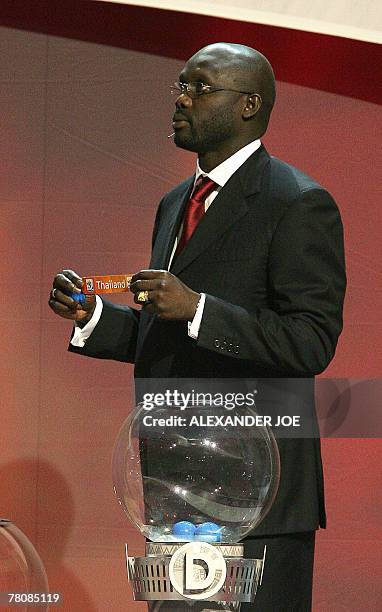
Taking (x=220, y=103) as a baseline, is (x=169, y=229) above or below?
below

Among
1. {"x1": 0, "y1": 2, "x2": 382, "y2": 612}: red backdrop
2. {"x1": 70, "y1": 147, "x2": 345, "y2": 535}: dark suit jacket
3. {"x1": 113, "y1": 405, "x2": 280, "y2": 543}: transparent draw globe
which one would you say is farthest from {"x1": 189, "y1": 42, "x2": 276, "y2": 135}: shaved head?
{"x1": 0, "y1": 2, "x2": 382, "y2": 612}: red backdrop

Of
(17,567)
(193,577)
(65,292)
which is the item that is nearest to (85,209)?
(65,292)

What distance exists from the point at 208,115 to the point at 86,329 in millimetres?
433

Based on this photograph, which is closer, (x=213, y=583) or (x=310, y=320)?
(x=213, y=583)

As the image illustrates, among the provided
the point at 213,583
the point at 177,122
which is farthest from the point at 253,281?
the point at 213,583

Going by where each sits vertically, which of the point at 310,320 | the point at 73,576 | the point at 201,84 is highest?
the point at 201,84

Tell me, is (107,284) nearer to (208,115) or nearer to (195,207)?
(195,207)

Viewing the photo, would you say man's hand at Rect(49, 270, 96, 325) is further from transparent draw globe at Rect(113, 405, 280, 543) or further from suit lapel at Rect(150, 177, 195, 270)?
transparent draw globe at Rect(113, 405, 280, 543)

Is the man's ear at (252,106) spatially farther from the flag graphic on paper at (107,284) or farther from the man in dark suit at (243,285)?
the flag graphic on paper at (107,284)

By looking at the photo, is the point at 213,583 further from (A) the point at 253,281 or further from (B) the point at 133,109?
(B) the point at 133,109

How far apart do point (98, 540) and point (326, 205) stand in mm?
1356

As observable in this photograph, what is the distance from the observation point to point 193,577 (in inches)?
68.6

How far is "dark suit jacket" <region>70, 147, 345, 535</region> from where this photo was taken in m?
1.98

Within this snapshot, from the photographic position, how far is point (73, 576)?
3.15 metres
